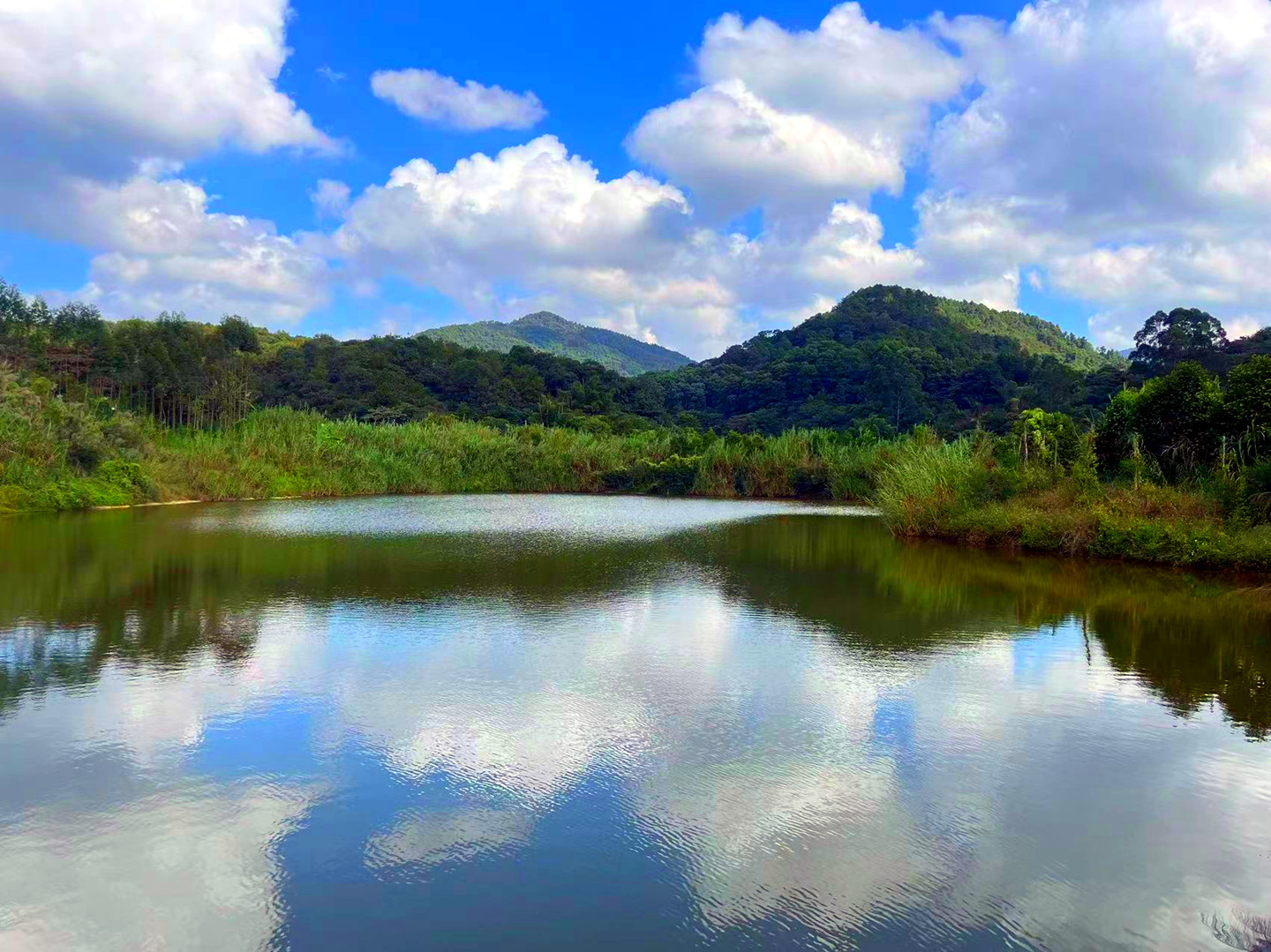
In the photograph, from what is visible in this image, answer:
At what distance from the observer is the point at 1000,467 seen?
19.0m

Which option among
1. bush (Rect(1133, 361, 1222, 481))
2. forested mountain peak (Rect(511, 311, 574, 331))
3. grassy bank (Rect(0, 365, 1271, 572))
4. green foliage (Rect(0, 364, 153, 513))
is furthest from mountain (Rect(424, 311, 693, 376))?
bush (Rect(1133, 361, 1222, 481))

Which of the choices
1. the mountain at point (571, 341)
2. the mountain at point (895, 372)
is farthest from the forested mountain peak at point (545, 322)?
the mountain at point (895, 372)

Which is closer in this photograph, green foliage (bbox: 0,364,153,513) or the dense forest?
green foliage (bbox: 0,364,153,513)

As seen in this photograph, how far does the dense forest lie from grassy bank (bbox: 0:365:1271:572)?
9299mm

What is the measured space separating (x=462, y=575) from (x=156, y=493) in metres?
19.4

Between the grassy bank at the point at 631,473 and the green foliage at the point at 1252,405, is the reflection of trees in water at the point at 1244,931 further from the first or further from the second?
the green foliage at the point at 1252,405

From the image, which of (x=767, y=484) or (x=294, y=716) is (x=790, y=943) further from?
(x=767, y=484)

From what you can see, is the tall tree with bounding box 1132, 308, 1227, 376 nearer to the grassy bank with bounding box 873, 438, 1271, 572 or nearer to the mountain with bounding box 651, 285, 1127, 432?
the mountain with bounding box 651, 285, 1127, 432

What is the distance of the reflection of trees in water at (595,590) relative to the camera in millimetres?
8289

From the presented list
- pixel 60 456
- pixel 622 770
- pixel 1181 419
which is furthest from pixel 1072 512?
pixel 60 456

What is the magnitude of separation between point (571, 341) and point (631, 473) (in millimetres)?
103774

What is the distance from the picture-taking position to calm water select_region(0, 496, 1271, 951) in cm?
387

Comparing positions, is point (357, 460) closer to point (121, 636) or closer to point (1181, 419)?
point (121, 636)

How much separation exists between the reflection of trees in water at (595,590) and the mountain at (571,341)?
103229 mm
